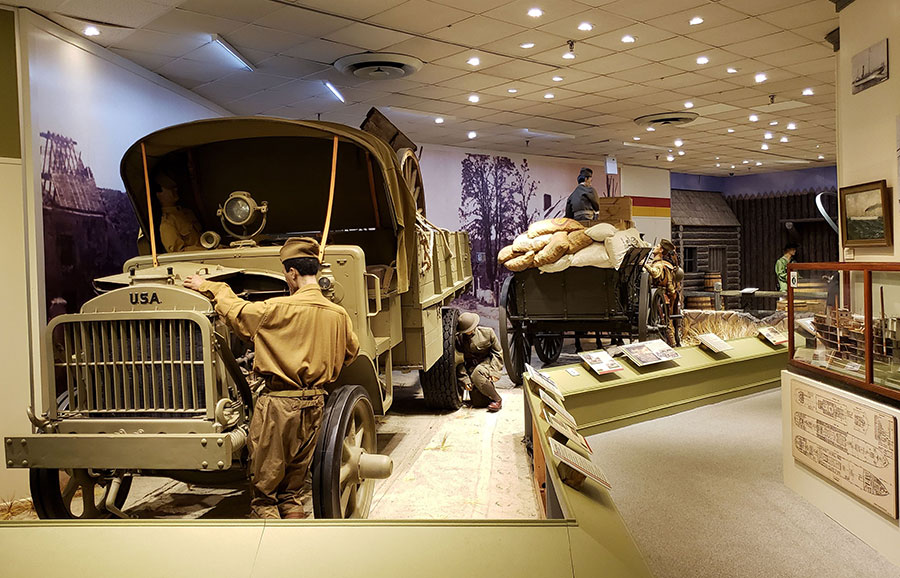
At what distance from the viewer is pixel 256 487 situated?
10.7ft

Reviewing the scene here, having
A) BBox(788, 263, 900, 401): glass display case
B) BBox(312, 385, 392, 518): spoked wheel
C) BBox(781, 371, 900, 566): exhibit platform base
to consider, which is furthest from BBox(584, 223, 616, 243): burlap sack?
BBox(312, 385, 392, 518): spoked wheel

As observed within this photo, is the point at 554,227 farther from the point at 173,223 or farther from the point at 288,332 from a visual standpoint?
the point at 288,332

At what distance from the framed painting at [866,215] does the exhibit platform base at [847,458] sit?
0.99 meters

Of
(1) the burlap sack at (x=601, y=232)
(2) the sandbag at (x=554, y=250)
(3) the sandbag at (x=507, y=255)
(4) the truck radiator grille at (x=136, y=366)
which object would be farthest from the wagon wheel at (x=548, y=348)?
(4) the truck radiator grille at (x=136, y=366)

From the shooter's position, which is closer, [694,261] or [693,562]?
[693,562]

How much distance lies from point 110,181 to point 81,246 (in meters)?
0.80

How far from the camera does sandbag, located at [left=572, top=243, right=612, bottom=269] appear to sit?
278 inches

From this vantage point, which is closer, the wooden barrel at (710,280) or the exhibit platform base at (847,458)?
the exhibit platform base at (847,458)

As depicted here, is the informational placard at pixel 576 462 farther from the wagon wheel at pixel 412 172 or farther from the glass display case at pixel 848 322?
the wagon wheel at pixel 412 172

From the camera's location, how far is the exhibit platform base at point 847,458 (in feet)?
10.6

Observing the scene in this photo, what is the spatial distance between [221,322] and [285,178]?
200 centimetres

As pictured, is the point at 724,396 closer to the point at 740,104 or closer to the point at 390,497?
the point at 390,497

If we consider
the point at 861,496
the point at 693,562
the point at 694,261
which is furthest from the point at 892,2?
the point at 694,261

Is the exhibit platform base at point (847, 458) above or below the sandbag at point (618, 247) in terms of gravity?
below
